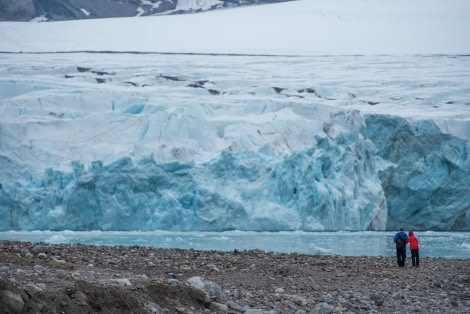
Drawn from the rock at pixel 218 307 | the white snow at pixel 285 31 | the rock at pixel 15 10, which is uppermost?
the rock at pixel 15 10

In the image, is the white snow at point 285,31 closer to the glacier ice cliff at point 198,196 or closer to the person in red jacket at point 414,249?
the glacier ice cliff at point 198,196

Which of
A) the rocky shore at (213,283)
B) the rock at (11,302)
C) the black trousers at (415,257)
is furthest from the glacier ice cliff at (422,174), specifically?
the rock at (11,302)

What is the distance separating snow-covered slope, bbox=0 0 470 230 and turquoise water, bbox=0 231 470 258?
12.1 inches

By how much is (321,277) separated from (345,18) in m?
28.2

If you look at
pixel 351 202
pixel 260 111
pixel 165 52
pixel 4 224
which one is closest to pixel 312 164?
pixel 351 202

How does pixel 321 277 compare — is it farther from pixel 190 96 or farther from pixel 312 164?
pixel 190 96

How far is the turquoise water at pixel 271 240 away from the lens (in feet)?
33.5

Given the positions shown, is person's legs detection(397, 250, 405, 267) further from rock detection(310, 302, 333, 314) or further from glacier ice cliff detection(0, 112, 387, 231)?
glacier ice cliff detection(0, 112, 387, 231)

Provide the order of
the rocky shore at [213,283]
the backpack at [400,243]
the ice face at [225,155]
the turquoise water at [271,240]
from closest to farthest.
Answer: the rocky shore at [213,283], the backpack at [400,243], the turquoise water at [271,240], the ice face at [225,155]

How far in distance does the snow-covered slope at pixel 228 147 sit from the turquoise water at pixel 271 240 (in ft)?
1.01

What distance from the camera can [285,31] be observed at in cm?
3023

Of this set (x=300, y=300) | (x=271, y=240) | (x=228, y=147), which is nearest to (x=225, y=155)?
(x=228, y=147)

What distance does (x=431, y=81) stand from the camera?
18.4 m

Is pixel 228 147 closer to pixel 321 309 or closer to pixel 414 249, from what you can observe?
pixel 414 249
